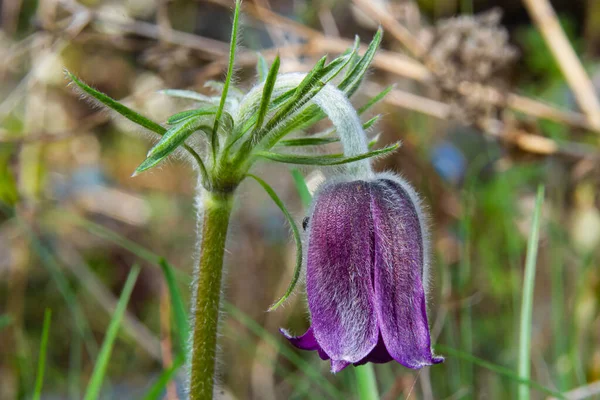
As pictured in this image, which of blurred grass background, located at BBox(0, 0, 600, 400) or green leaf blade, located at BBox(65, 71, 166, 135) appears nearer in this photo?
green leaf blade, located at BBox(65, 71, 166, 135)

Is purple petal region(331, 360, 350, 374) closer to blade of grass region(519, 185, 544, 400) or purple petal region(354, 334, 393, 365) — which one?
purple petal region(354, 334, 393, 365)

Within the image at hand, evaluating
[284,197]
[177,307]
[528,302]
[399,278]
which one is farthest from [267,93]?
[284,197]

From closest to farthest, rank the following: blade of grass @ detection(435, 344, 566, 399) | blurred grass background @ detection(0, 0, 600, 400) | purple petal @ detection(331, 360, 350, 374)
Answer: purple petal @ detection(331, 360, 350, 374), blade of grass @ detection(435, 344, 566, 399), blurred grass background @ detection(0, 0, 600, 400)

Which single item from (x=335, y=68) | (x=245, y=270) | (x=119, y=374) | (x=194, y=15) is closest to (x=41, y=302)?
(x=119, y=374)

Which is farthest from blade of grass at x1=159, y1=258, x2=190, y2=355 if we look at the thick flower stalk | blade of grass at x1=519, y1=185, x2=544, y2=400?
blade of grass at x1=519, y1=185, x2=544, y2=400

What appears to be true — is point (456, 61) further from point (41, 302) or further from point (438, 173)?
point (41, 302)

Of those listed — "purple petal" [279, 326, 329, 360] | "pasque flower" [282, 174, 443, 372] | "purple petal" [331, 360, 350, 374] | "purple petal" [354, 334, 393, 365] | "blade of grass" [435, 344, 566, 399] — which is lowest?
"blade of grass" [435, 344, 566, 399]
